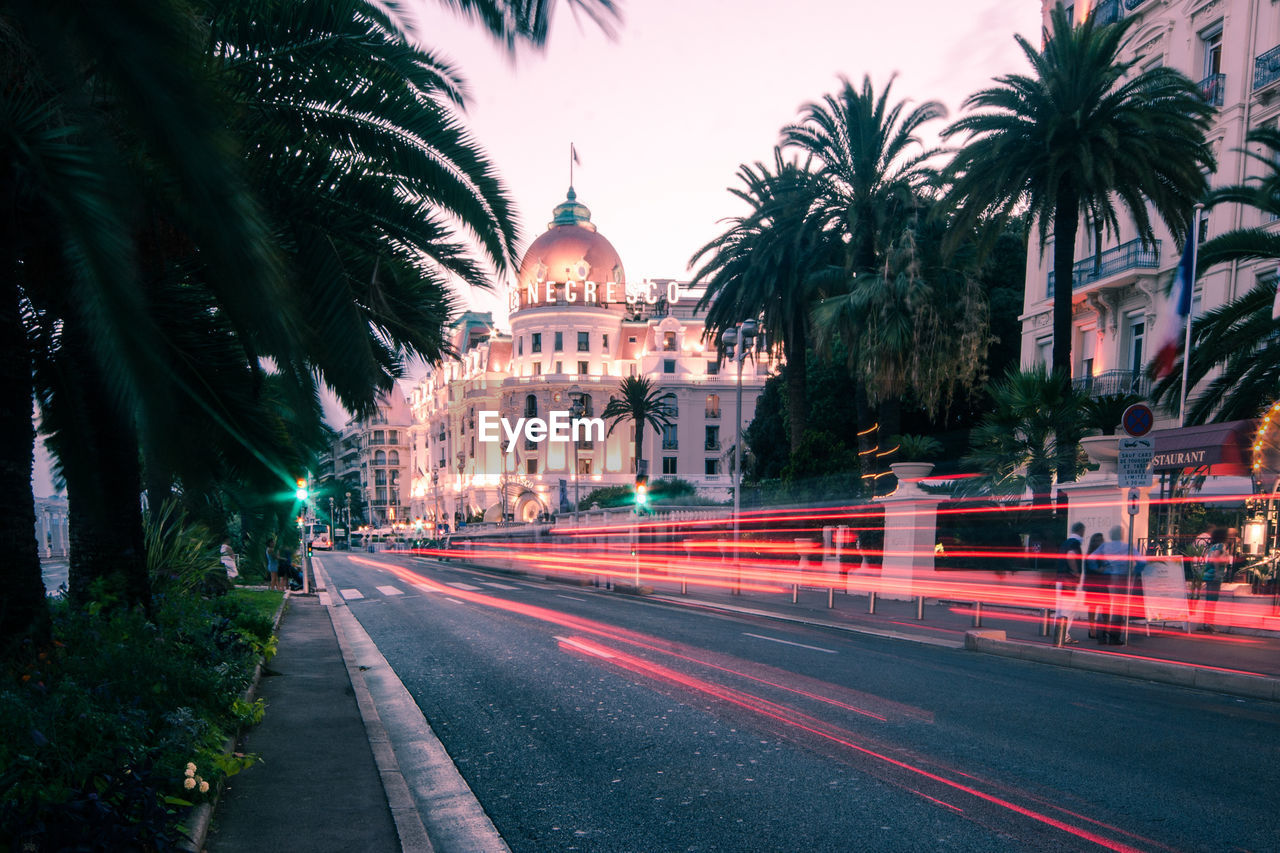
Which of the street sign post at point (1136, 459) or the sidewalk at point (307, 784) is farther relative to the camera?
the street sign post at point (1136, 459)

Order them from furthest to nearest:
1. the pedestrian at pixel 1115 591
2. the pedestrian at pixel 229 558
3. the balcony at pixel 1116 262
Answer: the pedestrian at pixel 229 558
the balcony at pixel 1116 262
the pedestrian at pixel 1115 591

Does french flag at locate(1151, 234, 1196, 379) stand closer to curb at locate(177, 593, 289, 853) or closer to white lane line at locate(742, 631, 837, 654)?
white lane line at locate(742, 631, 837, 654)

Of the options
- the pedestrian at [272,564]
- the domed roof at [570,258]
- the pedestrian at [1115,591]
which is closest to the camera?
the pedestrian at [1115,591]

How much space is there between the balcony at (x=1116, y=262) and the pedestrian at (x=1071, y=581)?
1333 cm

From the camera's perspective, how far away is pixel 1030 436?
66.6ft

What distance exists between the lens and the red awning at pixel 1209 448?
17.7 meters

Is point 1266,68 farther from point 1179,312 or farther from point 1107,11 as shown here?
point 1179,312

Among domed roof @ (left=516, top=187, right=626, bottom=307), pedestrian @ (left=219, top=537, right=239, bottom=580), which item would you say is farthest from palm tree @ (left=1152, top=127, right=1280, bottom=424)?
domed roof @ (left=516, top=187, right=626, bottom=307)

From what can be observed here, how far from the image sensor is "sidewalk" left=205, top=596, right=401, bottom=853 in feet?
17.2

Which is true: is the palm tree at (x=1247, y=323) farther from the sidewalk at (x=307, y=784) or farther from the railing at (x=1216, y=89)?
the sidewalk at (x=307, y=784)

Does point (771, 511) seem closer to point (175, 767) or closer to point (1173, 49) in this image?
point (1173, 49)

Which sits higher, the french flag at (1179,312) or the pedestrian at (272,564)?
the french flag at (1179,312)

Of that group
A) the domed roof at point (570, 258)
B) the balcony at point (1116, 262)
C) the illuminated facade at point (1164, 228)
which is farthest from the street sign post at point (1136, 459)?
the domed roof at point (570, 258)

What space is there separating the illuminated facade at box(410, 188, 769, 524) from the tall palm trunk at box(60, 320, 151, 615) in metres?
85.3
